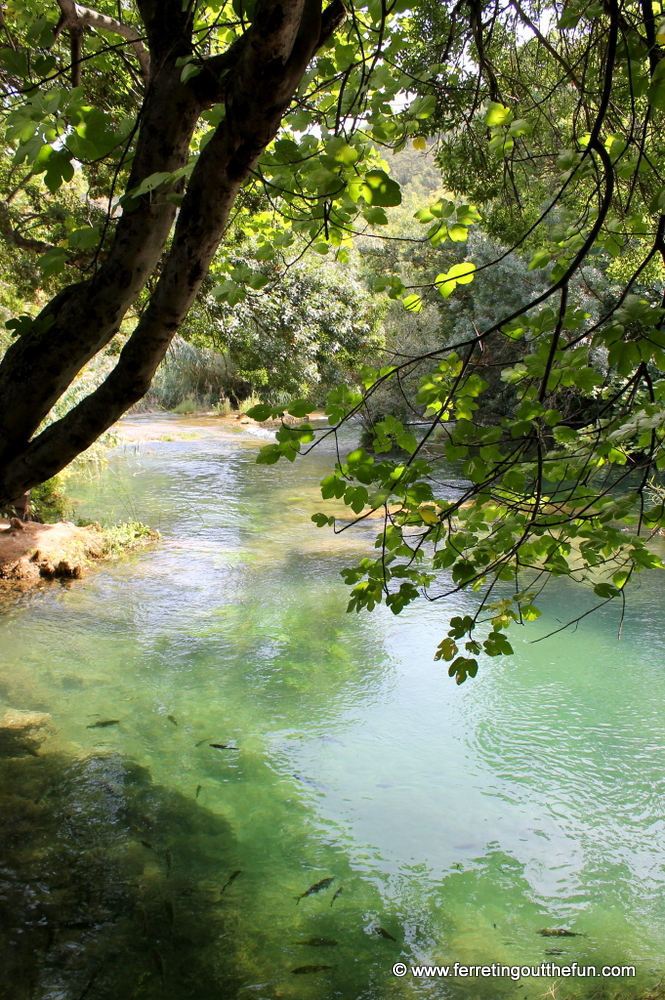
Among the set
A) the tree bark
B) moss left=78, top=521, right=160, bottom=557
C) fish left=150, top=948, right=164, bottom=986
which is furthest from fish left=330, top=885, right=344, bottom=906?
moss left=78, top=521, right=160, bottom=557

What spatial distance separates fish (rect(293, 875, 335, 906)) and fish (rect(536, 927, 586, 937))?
99 centimetres

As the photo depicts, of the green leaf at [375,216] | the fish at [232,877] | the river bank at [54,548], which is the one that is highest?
the green leaf at [375,216]

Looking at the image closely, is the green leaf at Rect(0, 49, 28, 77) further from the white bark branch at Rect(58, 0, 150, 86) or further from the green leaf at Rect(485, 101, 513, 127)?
the white bark branch at Rect(58, 0, 150, 86)

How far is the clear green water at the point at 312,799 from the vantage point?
9.97ft

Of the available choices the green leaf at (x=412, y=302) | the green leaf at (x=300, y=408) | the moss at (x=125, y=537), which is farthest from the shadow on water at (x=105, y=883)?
the moss at (x=125, y=537)

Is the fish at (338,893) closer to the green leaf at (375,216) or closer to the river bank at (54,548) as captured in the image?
the green leaf at (375,216)

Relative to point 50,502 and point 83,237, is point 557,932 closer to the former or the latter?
point 83,237

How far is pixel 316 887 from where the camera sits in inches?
136

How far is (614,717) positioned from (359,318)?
8.06 metres

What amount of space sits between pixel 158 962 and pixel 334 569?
520cm

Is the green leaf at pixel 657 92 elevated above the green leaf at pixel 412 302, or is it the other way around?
the green leaf at pixel 657 92

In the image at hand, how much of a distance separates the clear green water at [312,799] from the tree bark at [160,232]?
7.09ft

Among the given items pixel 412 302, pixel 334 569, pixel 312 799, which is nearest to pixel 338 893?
pixel 312 799

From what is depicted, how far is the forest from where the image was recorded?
178cm
